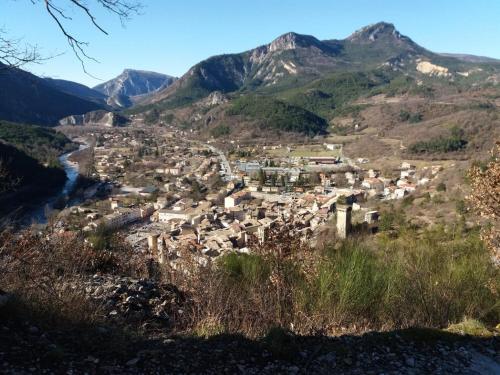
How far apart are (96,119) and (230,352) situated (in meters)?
138

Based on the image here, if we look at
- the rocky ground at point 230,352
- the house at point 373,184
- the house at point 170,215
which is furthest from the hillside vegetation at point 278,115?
the rocky ground at point 230,352

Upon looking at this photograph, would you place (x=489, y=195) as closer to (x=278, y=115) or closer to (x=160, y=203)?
(x=160, y=203)

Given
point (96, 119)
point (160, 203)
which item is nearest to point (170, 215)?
point (160, 203)

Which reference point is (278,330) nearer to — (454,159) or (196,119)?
(454,159)

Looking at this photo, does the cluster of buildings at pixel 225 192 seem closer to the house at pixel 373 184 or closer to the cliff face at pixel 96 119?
the house at pixel 373 184

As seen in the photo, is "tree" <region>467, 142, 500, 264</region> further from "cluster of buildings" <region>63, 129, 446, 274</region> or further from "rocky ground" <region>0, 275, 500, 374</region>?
"cluster of buildings" <region>63, 129, 446, 274</region>

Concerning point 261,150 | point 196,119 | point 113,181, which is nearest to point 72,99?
point 196,119

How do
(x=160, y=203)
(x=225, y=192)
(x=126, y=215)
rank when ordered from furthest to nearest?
(x=225, y=192) → (x=160, y=203) → (x=126, y=215)

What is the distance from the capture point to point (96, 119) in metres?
128

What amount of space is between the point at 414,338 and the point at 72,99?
155 m

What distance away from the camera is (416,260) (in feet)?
15.6

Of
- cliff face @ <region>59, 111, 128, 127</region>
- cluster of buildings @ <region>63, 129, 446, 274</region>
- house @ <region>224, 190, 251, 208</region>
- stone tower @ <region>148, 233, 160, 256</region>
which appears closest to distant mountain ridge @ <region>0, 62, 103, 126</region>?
cliff face @ <region>59, 111, 128, 127</region>

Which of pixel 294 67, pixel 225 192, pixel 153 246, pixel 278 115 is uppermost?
pixel 294 67

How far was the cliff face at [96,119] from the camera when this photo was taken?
119312mm
